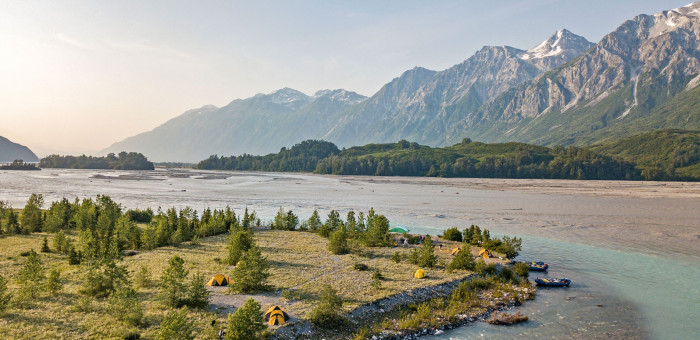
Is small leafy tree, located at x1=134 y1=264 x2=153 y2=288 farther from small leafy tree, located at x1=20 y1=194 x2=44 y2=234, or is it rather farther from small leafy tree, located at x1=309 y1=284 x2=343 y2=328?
small leafy tree, located at x1=20 y1=194 x2=44 y2=234

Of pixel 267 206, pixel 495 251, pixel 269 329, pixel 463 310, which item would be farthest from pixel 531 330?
pixel 267 206

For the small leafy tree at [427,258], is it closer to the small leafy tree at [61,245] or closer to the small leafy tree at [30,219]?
the small leafy tree at [61,245]

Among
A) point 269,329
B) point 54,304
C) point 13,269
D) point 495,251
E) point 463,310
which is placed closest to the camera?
point 269,329

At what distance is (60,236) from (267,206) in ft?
155

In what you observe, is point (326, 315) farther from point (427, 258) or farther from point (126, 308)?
point (427, 258)

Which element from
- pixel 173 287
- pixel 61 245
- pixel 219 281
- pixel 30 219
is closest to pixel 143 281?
pixel 219 281

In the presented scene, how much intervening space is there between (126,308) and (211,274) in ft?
33.3

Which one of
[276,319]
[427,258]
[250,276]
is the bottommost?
[276,319]

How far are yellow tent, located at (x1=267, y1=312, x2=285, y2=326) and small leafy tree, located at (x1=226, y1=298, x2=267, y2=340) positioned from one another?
6.20 ft

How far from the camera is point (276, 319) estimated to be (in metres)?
21.6

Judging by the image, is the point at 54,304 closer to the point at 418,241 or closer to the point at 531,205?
the point at 418,241

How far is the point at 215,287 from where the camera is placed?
29.2 m

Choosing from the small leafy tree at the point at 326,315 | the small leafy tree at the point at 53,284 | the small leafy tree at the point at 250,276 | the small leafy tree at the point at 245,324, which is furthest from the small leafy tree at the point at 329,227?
the small leafy tree at the point at 245,324

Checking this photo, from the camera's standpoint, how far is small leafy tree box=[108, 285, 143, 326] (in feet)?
68.6
